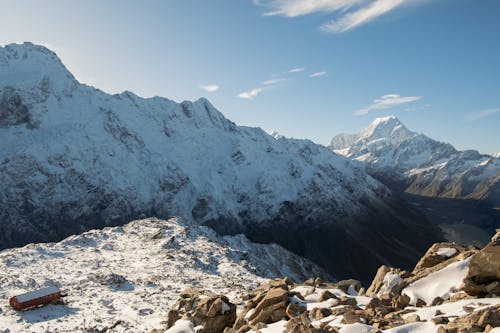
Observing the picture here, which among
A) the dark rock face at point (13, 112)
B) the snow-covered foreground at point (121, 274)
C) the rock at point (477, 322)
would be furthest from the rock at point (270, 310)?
the dark rock face at point (13, 112)

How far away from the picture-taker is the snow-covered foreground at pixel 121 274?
107 feet

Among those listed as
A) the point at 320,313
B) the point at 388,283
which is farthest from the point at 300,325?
the point at 388,283

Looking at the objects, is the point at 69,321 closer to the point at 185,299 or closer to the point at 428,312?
the point at 185,299

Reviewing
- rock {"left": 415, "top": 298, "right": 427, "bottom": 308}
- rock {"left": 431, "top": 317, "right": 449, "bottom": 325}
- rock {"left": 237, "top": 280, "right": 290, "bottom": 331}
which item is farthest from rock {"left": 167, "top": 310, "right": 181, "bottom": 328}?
rock {"left": 431, "top": 317, "right": 449, "bottom": 325}

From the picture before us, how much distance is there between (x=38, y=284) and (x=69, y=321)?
51.1ft

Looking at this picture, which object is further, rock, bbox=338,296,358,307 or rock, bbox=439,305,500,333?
rock, bbox=338,296,358,307

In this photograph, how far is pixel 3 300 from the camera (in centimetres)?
3900

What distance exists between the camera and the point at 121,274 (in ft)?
162

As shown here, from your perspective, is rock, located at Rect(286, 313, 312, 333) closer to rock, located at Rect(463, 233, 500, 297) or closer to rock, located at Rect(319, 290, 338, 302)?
rock, located at Rect(319, 290, 338, 302)

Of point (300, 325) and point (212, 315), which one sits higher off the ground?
point (300, 325)

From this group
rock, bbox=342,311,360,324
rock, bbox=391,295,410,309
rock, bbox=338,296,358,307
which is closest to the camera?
rock, bbox=342,311,360,324

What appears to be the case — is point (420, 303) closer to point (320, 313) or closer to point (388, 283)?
point (388, 283)

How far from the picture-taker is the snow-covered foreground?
3250 centimetres

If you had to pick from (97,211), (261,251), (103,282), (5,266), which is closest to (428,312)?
(103,282)
